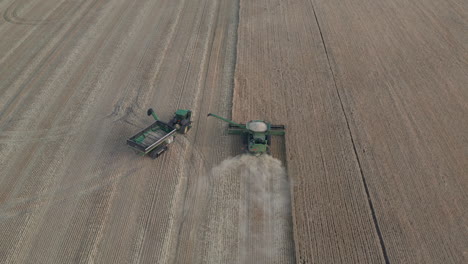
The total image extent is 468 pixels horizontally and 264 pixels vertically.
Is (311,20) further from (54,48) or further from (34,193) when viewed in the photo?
(34,193)

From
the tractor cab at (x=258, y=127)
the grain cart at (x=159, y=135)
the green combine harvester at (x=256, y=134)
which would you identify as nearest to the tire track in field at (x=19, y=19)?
the grain cart at (x=159, y=135)

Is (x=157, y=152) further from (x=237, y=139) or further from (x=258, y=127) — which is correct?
(x=258, y=127)

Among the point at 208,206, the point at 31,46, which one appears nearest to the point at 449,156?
the point at 208,206

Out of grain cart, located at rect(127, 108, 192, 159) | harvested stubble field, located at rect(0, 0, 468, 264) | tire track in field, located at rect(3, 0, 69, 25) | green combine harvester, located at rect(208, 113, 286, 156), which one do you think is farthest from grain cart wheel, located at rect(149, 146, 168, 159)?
tire track in field, located at rect(3, 0, 69, 25)

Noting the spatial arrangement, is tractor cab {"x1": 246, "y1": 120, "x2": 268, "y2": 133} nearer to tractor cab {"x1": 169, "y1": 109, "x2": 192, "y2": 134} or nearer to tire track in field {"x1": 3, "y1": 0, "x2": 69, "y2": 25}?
tractor cab {"x1": 169, "y1": 109, "x2": 192, "y2": 134}

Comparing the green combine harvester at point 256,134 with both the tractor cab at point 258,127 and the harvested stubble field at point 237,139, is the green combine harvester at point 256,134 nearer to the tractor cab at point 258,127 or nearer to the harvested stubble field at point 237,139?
the tractor cab at point 258,127

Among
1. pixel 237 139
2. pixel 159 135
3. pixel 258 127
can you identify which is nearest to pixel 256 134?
pixel 258 127
